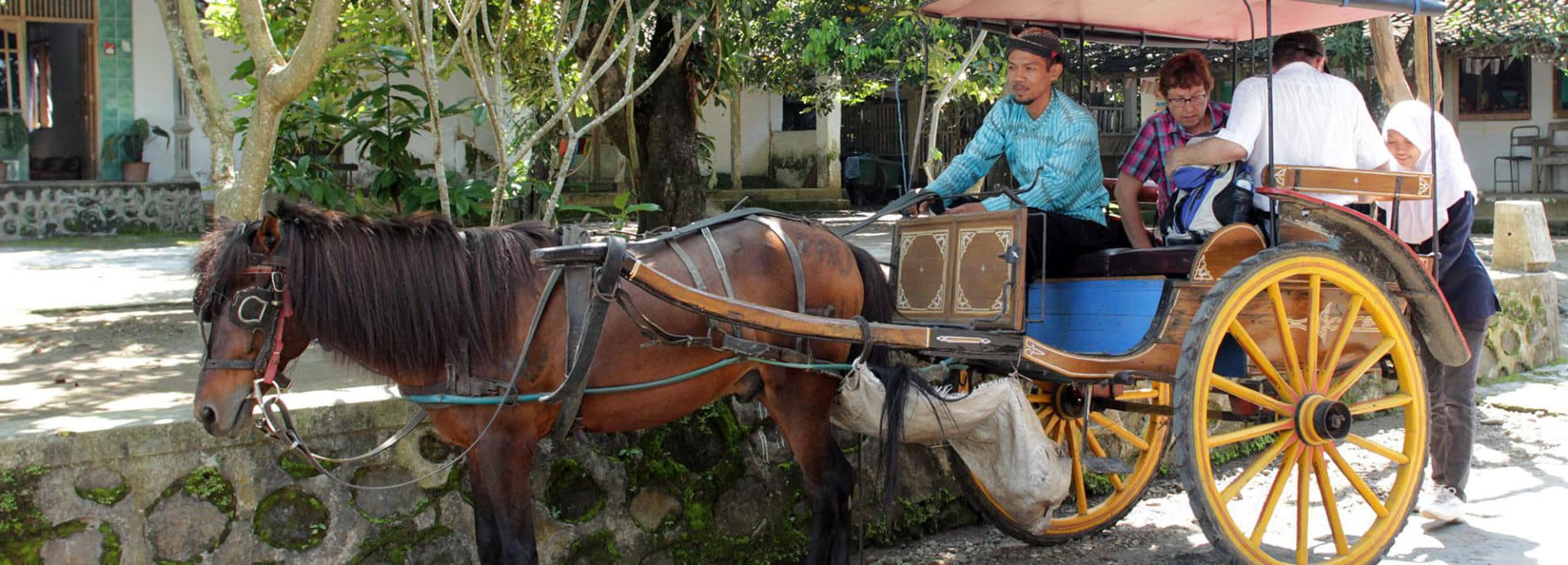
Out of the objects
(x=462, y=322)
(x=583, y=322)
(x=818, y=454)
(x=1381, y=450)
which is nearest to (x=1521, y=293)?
(x=1381, y=450)

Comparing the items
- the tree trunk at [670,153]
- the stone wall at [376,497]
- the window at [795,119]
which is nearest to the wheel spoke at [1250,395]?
the stone wall at [376,497]

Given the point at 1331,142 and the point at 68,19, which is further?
the point at 68,19

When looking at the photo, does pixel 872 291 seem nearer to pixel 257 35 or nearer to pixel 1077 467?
pixel 1077 467

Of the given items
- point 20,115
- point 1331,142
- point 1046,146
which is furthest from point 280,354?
point 20,115

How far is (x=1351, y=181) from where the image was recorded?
433 centimetres

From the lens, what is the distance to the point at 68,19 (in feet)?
46.4

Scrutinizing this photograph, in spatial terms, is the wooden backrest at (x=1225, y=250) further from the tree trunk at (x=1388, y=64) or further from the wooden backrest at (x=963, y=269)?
the tree trunk at (x=1388, y=64)

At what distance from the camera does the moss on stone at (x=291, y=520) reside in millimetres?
3793

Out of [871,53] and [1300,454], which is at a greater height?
[871,53]

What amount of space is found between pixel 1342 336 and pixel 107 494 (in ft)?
13.6

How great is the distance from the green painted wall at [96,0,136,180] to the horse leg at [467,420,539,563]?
12977mm

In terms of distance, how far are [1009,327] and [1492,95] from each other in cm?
1787

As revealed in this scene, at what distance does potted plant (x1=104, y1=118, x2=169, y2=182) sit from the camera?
14344mm

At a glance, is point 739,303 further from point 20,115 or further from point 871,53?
point 20,115
